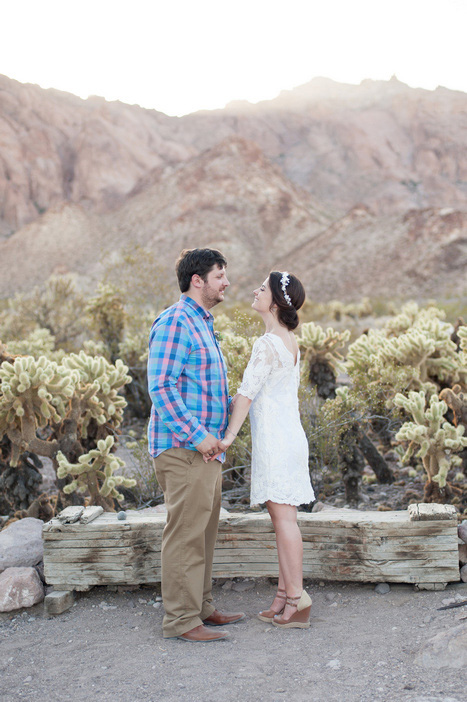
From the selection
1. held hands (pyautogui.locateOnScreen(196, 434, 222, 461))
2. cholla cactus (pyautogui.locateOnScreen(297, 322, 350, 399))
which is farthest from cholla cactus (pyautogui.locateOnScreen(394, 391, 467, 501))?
cholla cactus (pyautogui.locateOnScreen(297, 322, 350, 399))

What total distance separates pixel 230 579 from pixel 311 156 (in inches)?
2935

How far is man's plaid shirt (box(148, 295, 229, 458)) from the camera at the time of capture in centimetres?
294

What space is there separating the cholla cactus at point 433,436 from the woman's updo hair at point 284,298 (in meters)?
1.47

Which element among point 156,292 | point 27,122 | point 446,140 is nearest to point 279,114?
point 446,140

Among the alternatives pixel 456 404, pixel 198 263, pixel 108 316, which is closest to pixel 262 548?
pixel 198 263

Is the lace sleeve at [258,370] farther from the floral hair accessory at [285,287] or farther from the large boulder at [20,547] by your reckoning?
the large boulder at [20,547]

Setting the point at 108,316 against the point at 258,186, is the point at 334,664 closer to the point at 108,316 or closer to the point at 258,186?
the point at 108,316

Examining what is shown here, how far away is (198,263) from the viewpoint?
312cm

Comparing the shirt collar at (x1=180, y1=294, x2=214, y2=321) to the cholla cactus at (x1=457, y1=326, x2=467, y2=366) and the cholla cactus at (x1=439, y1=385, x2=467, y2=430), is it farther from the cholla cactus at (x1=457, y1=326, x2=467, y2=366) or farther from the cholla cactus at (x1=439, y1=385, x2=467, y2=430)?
the cholla cactus at (x1=457, y1=326, x2=467, y2=366)

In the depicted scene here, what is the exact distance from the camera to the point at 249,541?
3.67 metres

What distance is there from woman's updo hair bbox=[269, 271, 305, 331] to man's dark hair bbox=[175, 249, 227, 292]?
0.28 m

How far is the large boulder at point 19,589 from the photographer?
142 inches

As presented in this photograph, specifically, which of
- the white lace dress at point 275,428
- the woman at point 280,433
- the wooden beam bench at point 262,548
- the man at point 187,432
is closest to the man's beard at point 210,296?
the man at point 187,432

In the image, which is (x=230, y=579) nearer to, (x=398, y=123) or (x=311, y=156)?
(x=311, y=156)
